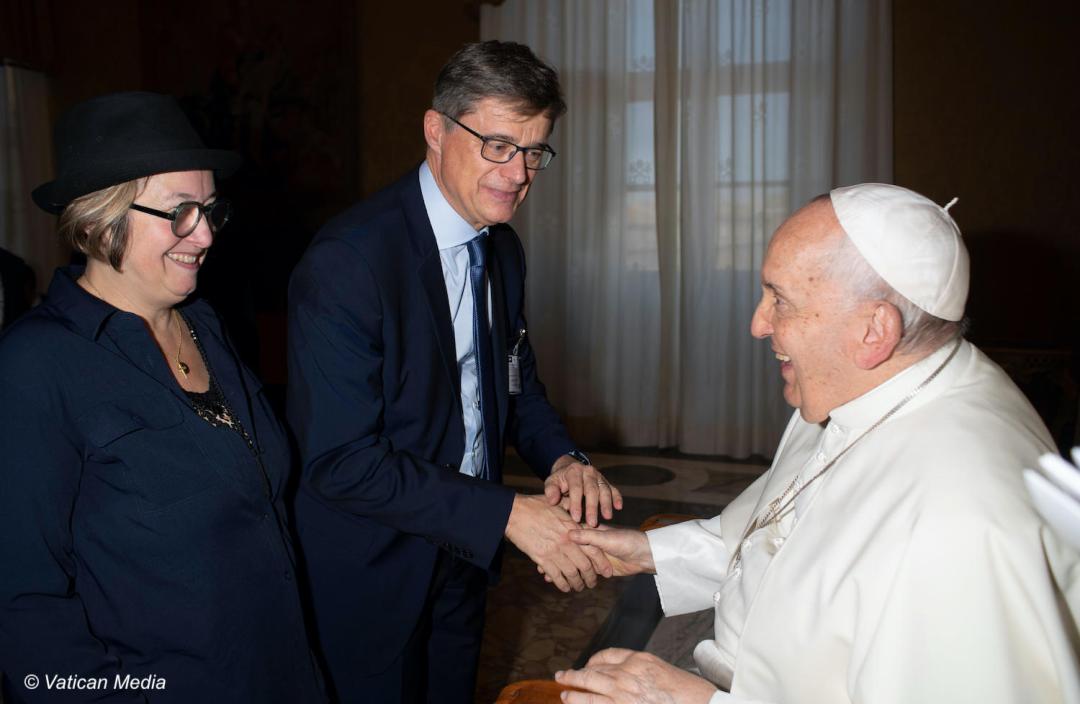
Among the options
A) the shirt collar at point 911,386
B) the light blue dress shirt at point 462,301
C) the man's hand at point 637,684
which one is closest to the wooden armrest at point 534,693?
the man's hand at point 637,684

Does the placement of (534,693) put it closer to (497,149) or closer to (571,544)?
(571,544)

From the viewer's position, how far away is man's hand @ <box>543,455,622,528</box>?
2.05m

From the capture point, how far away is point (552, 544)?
1.93 meters

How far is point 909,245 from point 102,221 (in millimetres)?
1495

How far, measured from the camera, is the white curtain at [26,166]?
6.88 m

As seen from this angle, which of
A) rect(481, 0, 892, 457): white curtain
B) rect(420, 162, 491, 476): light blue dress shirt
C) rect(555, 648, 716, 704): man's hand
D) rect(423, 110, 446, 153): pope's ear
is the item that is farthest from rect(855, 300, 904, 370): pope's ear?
rect(481, 0, 892, 457): white curtain

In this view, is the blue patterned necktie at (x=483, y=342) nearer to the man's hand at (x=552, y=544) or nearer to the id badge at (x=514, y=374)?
the id badge at (x=514, y=374)

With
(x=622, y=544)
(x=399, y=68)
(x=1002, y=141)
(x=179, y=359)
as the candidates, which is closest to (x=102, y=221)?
(x=179, y=359)

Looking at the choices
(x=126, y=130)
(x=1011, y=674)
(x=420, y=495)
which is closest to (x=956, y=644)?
(x=1011, y=674)

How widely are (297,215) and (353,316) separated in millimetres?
6089

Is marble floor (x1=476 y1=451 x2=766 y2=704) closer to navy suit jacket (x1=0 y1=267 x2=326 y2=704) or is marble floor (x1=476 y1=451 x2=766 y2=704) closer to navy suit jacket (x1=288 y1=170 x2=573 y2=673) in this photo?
navy suit jacket (x1=288 y1=170 x2=573 y2=673)

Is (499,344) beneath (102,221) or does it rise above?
beneath

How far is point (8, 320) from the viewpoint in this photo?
2770mm
